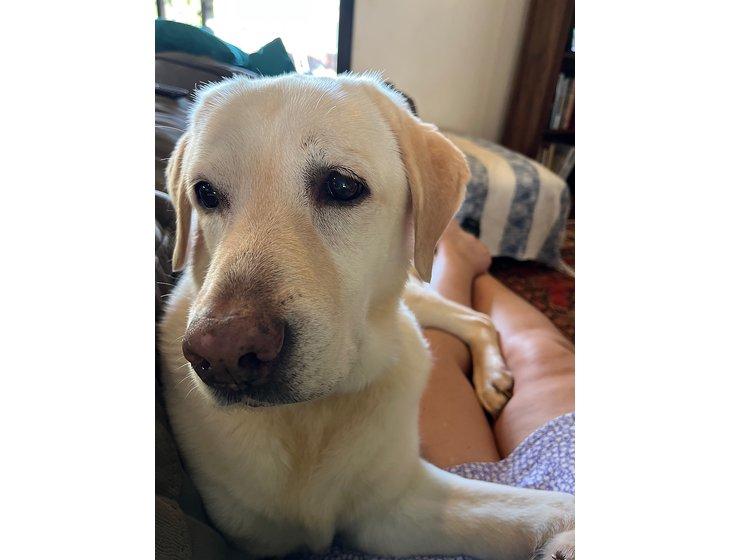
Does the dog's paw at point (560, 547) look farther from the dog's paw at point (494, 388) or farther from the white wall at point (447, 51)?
the white wall at point (447, 51)

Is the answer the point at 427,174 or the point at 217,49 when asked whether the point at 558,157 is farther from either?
the point at 217,49

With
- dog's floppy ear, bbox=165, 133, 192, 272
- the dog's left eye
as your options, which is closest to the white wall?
the dog's left eye

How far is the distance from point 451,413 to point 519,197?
54cm

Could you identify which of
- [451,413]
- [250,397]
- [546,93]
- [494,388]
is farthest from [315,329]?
[494,388]

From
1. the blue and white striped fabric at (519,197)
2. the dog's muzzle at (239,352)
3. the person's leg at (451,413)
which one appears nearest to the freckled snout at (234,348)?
the dog's muzzle at (239,352)

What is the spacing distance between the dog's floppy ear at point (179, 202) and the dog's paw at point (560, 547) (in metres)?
0.65

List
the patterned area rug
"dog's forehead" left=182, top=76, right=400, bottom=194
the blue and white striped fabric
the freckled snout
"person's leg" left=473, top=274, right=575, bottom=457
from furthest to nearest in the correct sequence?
the patterned area rug
"person's leg" left=473, top=274, right=575, bottom=457
the blue and white striped fabric
"dog's forehead" left=182, top=76, right=400, bottom=194
the freckled snout

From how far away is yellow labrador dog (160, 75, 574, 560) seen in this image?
50cm

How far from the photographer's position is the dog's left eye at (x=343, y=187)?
600 mm

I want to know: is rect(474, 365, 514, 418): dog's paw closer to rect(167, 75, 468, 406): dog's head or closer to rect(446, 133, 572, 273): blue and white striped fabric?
rect(446, 133, 572, 273): blue and white striped fabric

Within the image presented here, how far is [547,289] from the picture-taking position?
4.24 ft

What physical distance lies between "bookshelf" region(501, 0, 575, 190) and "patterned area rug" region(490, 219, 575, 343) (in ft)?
0.99
